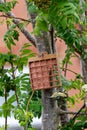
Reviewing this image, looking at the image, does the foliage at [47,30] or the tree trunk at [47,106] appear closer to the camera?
the foliage at [47,30]

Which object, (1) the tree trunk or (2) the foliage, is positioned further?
(1) the tree trunk

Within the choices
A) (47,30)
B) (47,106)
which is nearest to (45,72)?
(47,106)

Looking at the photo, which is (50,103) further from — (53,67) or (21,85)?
(21,85)

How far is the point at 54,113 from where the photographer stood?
5.06 feet

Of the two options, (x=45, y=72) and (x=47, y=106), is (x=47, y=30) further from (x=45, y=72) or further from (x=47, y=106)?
(x=47, y=106)

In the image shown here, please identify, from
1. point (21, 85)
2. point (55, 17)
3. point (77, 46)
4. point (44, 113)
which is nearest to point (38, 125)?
point (21, 85)

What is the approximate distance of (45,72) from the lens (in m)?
1.50

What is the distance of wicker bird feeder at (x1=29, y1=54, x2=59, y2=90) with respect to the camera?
1477mm

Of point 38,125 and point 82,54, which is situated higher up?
point 82,54

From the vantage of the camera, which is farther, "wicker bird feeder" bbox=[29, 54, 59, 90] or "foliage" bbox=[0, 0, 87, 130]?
"wicker bird feeder" bbox=[29, 54, 59, 90]

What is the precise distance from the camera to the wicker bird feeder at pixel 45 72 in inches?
58.1

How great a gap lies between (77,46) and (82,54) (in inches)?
2.8

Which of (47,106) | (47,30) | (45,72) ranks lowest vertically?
(47,106)

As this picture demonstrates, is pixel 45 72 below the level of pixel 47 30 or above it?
below
